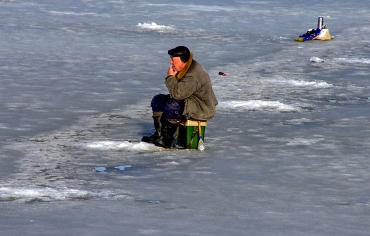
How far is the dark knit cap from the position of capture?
1018cm

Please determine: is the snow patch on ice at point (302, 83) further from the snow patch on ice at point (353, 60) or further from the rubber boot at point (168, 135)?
the rubber boot at point (168, 135)

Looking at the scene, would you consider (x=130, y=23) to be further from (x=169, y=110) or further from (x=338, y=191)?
(x=338, y=191)

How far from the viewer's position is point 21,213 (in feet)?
23.7

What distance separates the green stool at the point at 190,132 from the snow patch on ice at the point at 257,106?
3387 millimetres

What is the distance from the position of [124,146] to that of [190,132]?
Result: 78cm

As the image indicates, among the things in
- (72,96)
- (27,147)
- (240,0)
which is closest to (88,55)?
(72,96)

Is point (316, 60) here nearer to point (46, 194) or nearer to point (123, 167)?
point (123, 167)

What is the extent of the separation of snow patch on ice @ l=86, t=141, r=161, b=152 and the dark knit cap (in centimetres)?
104

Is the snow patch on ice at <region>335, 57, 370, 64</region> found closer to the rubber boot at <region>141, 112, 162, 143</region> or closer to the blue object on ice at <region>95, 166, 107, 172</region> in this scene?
the rubber boot at <region>141, 112, 162, 143</region>

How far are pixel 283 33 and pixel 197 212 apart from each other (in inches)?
789

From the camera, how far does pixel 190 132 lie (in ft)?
34.2

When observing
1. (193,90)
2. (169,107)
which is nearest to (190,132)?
(169,107)

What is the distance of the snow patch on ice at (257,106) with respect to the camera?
1387 centimetres

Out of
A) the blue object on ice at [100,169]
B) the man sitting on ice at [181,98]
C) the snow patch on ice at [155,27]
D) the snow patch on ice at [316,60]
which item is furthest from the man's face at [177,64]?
the snow patch on ice at [155,27]
